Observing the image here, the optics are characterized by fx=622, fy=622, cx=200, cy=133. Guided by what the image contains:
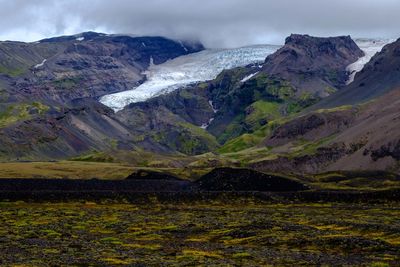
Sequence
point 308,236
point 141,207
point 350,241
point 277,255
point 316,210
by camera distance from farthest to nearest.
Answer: point 141,207 → point 316,210 → point 308,236 → point 350,241 → point 277,255

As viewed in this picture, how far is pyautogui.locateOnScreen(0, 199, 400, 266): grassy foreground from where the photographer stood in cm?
4712

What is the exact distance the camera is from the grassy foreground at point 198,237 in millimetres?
47125

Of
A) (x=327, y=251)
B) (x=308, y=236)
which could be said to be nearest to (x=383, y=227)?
(x=308, y=236)

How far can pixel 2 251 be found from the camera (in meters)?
51.4

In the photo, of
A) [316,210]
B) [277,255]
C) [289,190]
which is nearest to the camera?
[277,255]

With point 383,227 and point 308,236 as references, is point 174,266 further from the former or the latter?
point 383,227

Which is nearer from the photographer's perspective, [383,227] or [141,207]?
[383,227]

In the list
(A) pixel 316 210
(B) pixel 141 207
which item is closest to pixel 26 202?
(B) pixel 141 207

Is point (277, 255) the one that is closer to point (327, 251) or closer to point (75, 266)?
point (327, 251)

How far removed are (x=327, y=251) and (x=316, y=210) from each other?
156 feet

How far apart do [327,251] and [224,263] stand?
36.9 feet

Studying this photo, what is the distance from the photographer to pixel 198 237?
65.6 m

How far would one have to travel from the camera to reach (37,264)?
142ft

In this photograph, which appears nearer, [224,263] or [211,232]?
[224,263]
